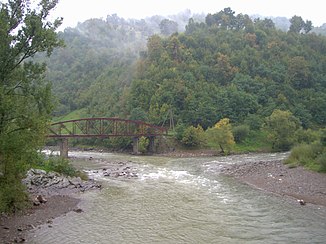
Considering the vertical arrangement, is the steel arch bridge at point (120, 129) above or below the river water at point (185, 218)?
above

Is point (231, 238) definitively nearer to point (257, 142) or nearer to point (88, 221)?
Answer: point (88, 221)

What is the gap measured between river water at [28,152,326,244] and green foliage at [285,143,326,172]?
357 inches

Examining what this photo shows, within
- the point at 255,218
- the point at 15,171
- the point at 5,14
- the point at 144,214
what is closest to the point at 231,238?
the point at 255,218

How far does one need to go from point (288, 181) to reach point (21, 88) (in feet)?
87.8

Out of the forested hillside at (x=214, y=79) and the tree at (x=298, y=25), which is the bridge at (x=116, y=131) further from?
the tree at (x=298, y=25)

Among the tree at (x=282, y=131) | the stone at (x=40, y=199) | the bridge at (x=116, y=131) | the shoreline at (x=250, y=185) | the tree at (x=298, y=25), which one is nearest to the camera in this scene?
the shoreline at (x=250, y=185)

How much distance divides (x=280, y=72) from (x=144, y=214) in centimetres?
11170

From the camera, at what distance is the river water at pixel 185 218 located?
18.7 metres

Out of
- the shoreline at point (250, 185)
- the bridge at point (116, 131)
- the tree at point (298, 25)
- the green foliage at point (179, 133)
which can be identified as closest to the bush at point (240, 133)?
the green foliage at point (179, 133)

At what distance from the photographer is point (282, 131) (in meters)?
76.0

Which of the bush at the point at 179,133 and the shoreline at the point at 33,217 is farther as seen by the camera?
the bush at the point at 179,133

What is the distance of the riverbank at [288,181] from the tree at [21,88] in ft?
66.3

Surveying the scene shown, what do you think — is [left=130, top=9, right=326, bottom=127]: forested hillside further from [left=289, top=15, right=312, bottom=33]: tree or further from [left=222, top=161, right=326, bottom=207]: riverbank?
[left=222, top=161, right=326, bottom=207]: riverbank

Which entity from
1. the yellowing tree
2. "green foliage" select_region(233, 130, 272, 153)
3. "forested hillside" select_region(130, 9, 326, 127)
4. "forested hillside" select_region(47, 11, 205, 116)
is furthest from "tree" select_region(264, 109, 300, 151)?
"forested hillside" select_region(47, 11, 205, 116)
